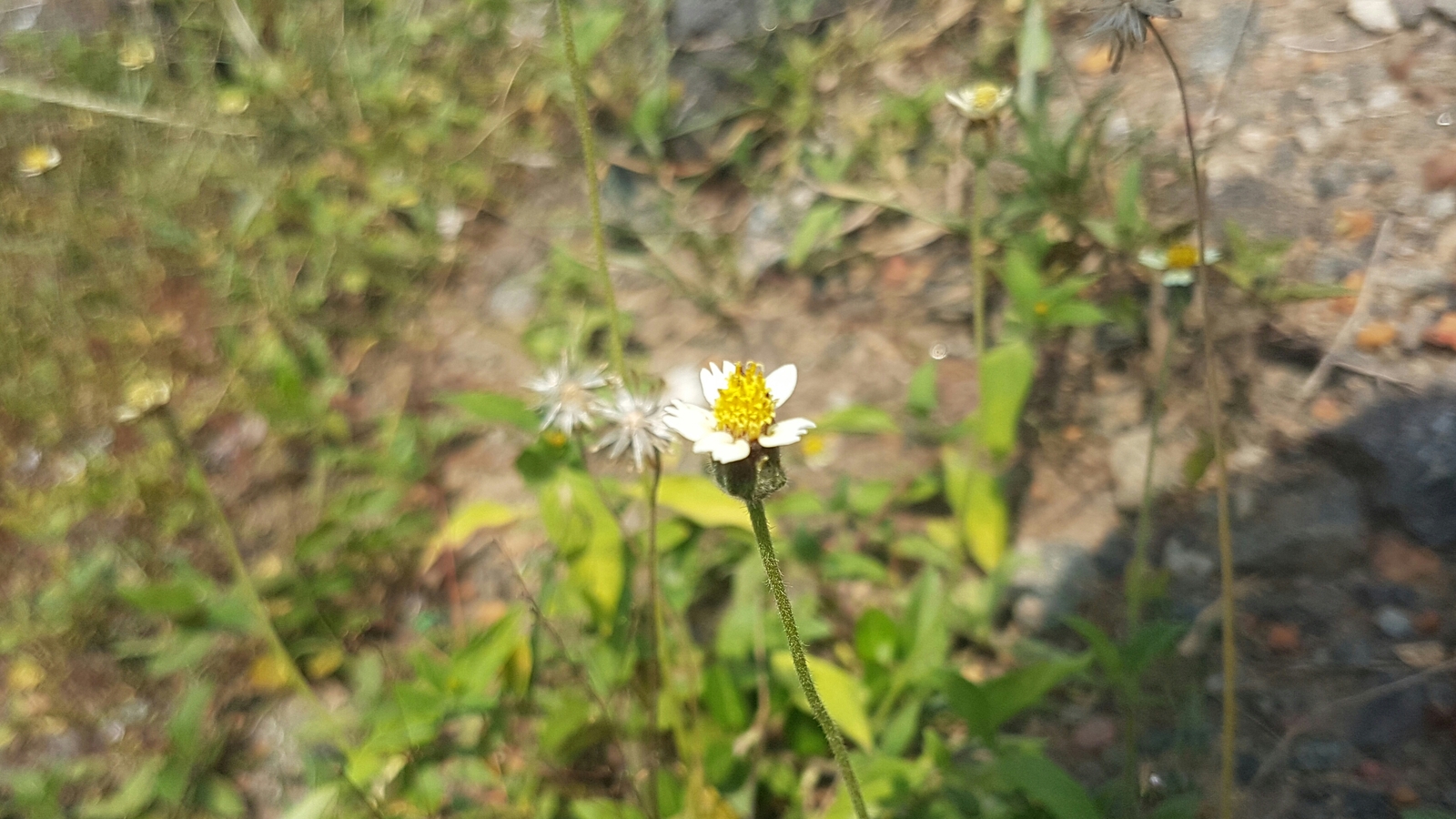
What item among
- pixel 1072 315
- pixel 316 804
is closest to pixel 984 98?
pixel 1072 315

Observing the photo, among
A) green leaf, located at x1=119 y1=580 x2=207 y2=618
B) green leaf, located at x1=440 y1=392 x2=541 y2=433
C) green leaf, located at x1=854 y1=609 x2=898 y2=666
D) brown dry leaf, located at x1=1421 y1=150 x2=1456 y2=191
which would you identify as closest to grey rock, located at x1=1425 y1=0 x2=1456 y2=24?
brown dry leaf, located at x1=1421 y1=150 x2=1456 y2=191

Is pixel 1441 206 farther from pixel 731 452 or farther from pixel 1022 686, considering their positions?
pixel 731 452

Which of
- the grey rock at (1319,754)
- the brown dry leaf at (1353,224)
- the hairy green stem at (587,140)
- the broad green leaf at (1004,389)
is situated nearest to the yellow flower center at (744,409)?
the hairy green stem at (587,140)

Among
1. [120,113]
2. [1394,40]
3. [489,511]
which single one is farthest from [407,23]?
[1394,40]

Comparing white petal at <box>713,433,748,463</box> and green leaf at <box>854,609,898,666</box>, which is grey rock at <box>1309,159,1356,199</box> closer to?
green leaf at <box>854,609,898,666</box>

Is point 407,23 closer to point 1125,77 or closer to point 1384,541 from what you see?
point 1125,77
